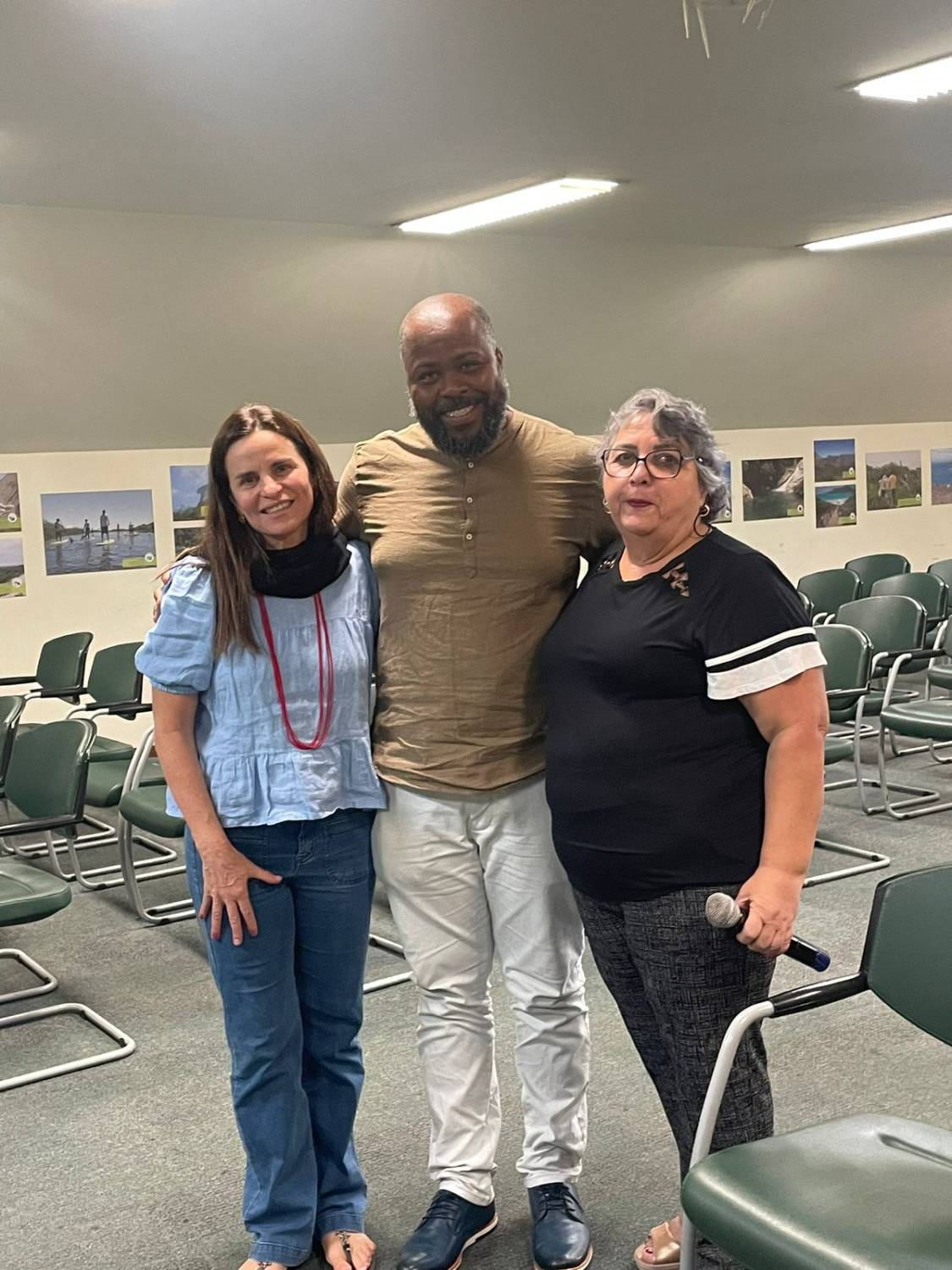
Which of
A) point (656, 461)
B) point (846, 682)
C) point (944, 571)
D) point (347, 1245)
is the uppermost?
point (656, 461)

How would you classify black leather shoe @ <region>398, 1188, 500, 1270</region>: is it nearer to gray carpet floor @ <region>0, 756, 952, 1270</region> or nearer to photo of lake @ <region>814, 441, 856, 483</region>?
gray carpet floor @ <region>0, 756, 952, 1270</region>

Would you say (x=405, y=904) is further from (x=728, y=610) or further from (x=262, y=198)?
(x=262, y=198)

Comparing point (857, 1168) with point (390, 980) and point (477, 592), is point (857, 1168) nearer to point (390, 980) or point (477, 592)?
point (477, 592)

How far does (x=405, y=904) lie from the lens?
2.40 meters

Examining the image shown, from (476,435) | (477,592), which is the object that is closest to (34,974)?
(477,592)

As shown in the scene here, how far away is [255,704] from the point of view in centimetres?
224

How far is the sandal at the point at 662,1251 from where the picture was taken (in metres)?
2.37

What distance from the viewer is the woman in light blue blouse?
2219 mm

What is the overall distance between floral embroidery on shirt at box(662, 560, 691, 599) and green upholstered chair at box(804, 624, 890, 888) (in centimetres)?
308

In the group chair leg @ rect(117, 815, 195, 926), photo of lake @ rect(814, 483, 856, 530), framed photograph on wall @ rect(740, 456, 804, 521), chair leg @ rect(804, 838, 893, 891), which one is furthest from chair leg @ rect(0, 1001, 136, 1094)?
photo of lake @ rect(814, 483, 856, 530)

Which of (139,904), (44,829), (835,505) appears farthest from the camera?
(835,505)

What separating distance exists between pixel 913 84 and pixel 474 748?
3603 millimetres

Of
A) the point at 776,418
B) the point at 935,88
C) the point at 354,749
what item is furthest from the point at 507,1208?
the point at 776,418

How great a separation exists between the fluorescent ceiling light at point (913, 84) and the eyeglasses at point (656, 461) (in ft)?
10.3
